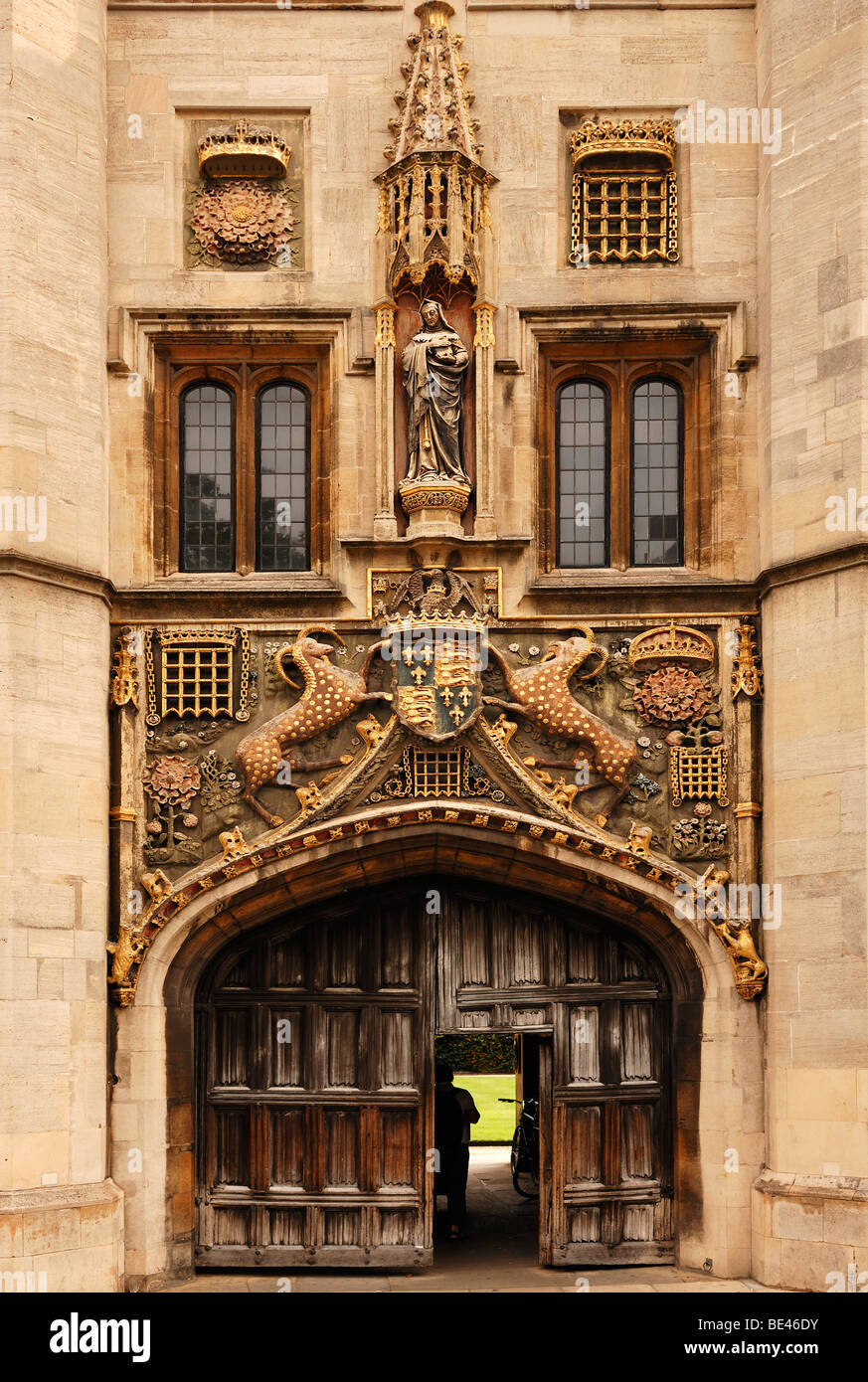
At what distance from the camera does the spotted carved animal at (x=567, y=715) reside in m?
13.7

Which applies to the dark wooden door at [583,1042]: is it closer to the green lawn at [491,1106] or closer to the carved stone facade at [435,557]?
the carved stone facade at [435,557]

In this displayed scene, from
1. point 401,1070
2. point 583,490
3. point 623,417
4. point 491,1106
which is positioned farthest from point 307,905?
point 491,1106

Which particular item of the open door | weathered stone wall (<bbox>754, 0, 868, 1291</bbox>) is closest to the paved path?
the open door

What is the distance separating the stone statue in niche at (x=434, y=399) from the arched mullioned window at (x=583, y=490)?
3.41 ft

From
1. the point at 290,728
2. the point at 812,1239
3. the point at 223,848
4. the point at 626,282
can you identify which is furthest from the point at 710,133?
the point at 812,1239

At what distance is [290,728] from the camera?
1372 cm

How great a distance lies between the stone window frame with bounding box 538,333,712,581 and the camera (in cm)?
1431

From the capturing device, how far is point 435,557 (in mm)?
13859

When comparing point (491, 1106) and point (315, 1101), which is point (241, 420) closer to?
point (315, 1101)

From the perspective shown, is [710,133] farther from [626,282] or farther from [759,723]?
[759,723]

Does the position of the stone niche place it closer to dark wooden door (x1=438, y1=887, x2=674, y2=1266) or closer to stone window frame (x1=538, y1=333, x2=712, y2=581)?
stone window frame (x1=538, y1=333, x2=712, y2=581)

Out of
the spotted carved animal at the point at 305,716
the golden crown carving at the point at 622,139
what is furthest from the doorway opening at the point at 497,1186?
the golden crown carving at the point at 622,139

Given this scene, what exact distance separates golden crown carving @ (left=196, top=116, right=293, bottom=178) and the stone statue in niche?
1.86m

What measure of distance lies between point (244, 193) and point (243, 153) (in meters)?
0.33
